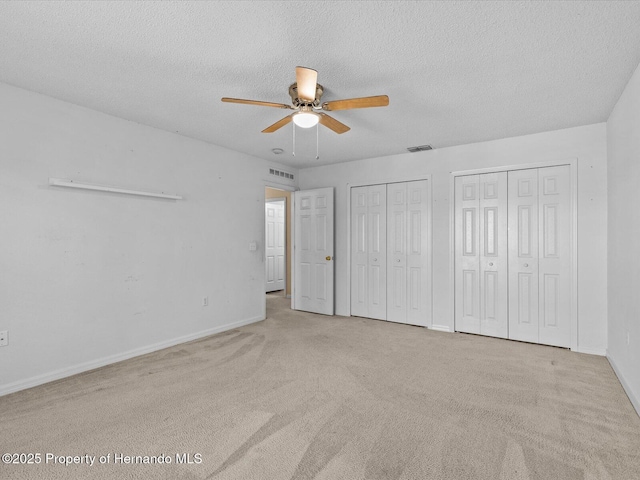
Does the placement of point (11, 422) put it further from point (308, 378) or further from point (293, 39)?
point (293, 39)

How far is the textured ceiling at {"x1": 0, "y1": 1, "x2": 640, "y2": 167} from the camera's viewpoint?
184cm

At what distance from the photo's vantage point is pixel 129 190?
343cm

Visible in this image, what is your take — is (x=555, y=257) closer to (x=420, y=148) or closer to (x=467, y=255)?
(x=467, y=255)

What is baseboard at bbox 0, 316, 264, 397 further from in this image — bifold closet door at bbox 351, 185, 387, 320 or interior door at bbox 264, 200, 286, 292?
interior door at bbox 264, 200, 286, 292

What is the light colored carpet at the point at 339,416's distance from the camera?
1818 mm

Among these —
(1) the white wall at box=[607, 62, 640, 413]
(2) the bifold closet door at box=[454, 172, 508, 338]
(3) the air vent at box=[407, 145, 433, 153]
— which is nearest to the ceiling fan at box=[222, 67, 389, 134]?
(1) the white wall at box=[607, 62, 640, 413]

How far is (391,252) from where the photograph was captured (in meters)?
4.96

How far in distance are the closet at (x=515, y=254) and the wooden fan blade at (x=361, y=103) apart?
8.44 feet

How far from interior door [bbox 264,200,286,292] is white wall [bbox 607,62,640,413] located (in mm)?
5852

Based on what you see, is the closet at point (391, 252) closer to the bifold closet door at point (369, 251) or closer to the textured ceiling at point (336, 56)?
the bifold closet door at point (369, 251)

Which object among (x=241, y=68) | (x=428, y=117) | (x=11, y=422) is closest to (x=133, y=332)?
(x=11, y=422)

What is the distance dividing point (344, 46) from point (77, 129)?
2590 mm

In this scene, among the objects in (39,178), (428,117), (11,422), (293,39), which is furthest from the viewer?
(428,117)

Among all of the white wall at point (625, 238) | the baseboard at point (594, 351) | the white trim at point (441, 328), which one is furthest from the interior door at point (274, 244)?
the white wall at point (625, 238)
